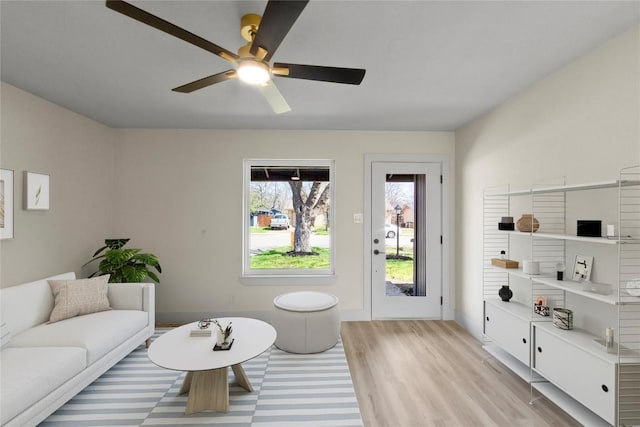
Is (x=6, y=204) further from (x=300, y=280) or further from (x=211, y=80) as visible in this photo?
(x=300, y=280)

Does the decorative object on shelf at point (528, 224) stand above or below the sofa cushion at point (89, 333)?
above

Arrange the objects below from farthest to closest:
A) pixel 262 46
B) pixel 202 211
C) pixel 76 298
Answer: pixel 202 211 → pixel 76 298 → pixel 262 46

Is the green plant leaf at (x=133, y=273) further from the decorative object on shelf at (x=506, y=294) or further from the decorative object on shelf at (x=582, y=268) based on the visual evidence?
the decorative object on shelf at (x=582, y=268)

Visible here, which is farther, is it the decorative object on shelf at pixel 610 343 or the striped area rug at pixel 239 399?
the striped area rug at pixel 239 399

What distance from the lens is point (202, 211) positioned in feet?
13.4

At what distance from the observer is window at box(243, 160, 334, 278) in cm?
424

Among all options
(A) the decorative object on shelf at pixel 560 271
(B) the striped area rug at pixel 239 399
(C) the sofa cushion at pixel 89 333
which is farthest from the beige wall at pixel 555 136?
(C) the sofa cushion at pixel 89 333

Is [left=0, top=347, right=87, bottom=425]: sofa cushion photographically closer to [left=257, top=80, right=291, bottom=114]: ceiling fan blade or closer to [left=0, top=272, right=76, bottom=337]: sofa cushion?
[left=0, top=272, right=76, bottom=337]: sofa cushion

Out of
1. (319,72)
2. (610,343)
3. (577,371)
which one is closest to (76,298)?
(319,72)

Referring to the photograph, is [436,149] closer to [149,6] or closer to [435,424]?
[435,424]

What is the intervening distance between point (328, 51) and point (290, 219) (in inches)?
99.5

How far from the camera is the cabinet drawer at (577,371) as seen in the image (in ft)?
5.80

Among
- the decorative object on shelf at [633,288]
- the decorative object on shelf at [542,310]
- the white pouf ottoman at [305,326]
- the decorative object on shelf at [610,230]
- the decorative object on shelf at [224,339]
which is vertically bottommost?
the white pouf ottoman at [305,326]

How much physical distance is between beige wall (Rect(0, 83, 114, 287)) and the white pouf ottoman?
2.37 metres
